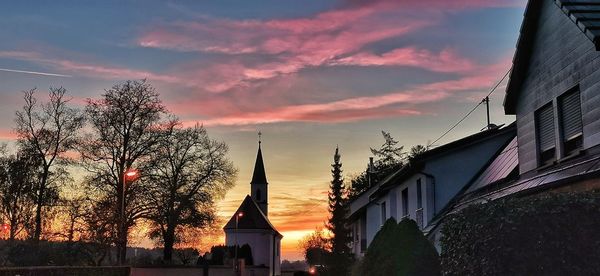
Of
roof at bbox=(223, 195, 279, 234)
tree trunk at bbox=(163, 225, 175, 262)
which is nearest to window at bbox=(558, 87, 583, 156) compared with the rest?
tree trunk at bbox=(163, 225, 175, 262)

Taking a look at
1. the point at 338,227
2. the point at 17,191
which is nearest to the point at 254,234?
the point at 338,227

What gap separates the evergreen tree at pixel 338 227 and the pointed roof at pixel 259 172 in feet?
153

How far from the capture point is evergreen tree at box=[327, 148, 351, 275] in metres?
52.0

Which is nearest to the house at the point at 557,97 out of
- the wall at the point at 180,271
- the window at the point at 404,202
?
the window at the point at 404,202

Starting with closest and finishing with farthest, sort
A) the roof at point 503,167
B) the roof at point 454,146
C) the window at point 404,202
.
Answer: the roof at point 503,167 < the roof at point 454,146 < the window at point 404,202

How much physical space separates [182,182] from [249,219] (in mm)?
35806

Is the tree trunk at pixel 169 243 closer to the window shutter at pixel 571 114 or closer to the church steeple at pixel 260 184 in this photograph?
the window shutter at pixel 571 114

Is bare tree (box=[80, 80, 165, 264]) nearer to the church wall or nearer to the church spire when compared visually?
the church wall

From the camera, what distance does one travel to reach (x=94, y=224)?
41969mm

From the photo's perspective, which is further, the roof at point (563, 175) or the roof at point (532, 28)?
the roof at point (532, 28)

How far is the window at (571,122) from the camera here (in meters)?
11.3

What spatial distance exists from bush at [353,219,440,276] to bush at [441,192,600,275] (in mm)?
4580

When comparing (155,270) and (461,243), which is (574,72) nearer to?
(461,243)

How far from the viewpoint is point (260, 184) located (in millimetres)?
107312
